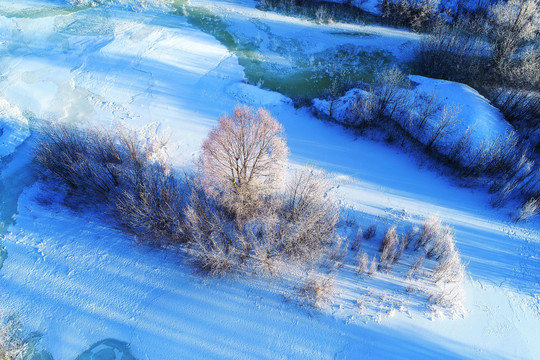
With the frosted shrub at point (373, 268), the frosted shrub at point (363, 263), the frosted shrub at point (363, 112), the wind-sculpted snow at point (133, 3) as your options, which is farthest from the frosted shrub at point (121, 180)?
the wind-sculpted snow at point (133, 3)

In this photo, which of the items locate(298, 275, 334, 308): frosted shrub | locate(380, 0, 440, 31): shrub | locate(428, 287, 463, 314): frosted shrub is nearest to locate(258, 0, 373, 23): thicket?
locate(380, 0, 440, 31): shrub

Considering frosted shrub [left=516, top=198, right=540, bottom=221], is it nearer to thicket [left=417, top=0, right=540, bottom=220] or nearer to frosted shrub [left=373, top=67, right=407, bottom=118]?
thicket [left=417, top=0, right=540, bottom=220]

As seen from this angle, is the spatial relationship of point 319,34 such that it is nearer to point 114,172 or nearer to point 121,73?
point 121,73

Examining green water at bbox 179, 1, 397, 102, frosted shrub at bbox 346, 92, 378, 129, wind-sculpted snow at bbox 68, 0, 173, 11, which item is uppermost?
wind-sculpted snow at bbox 68, 0, 173, 11

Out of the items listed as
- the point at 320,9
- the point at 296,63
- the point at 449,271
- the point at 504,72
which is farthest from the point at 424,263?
the point at 320,9

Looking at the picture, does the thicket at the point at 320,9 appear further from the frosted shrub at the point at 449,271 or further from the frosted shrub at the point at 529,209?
the frosted shrub at the point at 449,271

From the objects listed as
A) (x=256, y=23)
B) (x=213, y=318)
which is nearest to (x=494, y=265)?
(x=213, y=318)
